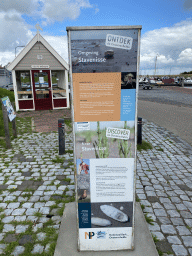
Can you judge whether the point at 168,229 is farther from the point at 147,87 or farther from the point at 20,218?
the point at 147,87

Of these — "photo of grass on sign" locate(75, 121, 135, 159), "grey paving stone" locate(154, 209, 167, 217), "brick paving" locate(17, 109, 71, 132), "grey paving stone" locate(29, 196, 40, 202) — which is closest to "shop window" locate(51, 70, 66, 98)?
"brick paving" locate(17, 109, 71, 132)

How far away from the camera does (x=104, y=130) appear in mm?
2512

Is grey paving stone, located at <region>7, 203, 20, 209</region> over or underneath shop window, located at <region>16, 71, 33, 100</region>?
→ underneath

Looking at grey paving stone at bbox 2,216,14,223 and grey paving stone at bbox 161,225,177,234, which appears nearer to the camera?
grey paving stone at bbox 161,225,177,234

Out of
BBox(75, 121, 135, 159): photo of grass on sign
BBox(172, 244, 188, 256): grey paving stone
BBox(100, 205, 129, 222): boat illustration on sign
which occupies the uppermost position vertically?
BBox(75, 121, 135, 159): photo of grass on sign

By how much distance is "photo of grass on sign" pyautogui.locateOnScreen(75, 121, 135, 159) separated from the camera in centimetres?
251

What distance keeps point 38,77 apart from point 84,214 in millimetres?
12624

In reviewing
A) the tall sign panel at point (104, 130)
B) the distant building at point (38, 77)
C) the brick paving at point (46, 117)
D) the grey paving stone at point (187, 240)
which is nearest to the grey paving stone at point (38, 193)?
the tall sign panel at point (104, 130)

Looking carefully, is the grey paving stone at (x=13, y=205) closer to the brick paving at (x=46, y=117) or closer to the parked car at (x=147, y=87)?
the brick paving at (x=46, y=117)

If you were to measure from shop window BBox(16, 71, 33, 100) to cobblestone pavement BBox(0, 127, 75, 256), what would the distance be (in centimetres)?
748

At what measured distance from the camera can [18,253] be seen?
9.87 ft

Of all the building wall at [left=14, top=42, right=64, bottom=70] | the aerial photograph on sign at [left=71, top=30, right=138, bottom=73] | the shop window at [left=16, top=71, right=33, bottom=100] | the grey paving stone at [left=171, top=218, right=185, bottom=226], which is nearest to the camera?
the aerial photograph on sign at [left=71, top=30, right=138, bottom=73]

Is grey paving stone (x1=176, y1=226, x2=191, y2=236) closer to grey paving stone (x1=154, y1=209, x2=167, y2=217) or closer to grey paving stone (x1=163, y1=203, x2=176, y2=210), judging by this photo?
grey paving stone (x1=154, y1=209, x2=167, y2=217)

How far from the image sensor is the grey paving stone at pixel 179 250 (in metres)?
2.99
